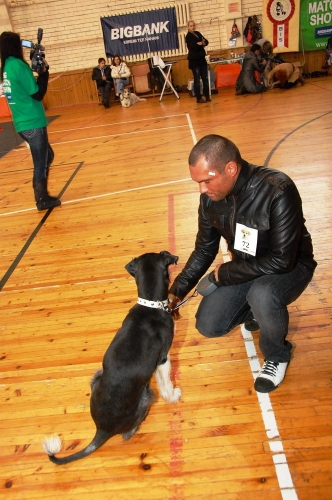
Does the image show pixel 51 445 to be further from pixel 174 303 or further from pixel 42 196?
pixel 42 196

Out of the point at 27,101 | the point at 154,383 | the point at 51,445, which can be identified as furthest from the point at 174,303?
the point at 27,101

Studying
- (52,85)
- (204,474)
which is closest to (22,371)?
(204,474)

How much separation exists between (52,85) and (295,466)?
1550 cm

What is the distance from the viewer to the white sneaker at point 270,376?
2.38 m

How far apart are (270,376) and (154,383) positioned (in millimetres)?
694

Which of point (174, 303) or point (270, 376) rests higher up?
point (174, 303)

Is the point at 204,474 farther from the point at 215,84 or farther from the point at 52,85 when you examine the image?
the point at 52,85

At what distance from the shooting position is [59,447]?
2.01 meters

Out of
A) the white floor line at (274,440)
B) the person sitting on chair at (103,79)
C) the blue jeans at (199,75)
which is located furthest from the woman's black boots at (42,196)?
the person sitting on chair at (103,79)

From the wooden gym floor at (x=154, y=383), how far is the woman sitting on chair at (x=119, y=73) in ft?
27.9

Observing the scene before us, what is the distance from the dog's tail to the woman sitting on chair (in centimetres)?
1346

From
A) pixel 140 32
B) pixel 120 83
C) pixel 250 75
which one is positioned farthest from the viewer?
pixel 140 32

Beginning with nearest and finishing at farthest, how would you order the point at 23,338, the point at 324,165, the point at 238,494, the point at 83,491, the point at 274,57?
1. the point at 238,494
2. the point at 83,491
3. the point at 23,338
4. the point at 324,165
5. the point at 274,57

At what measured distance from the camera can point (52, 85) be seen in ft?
49.8
